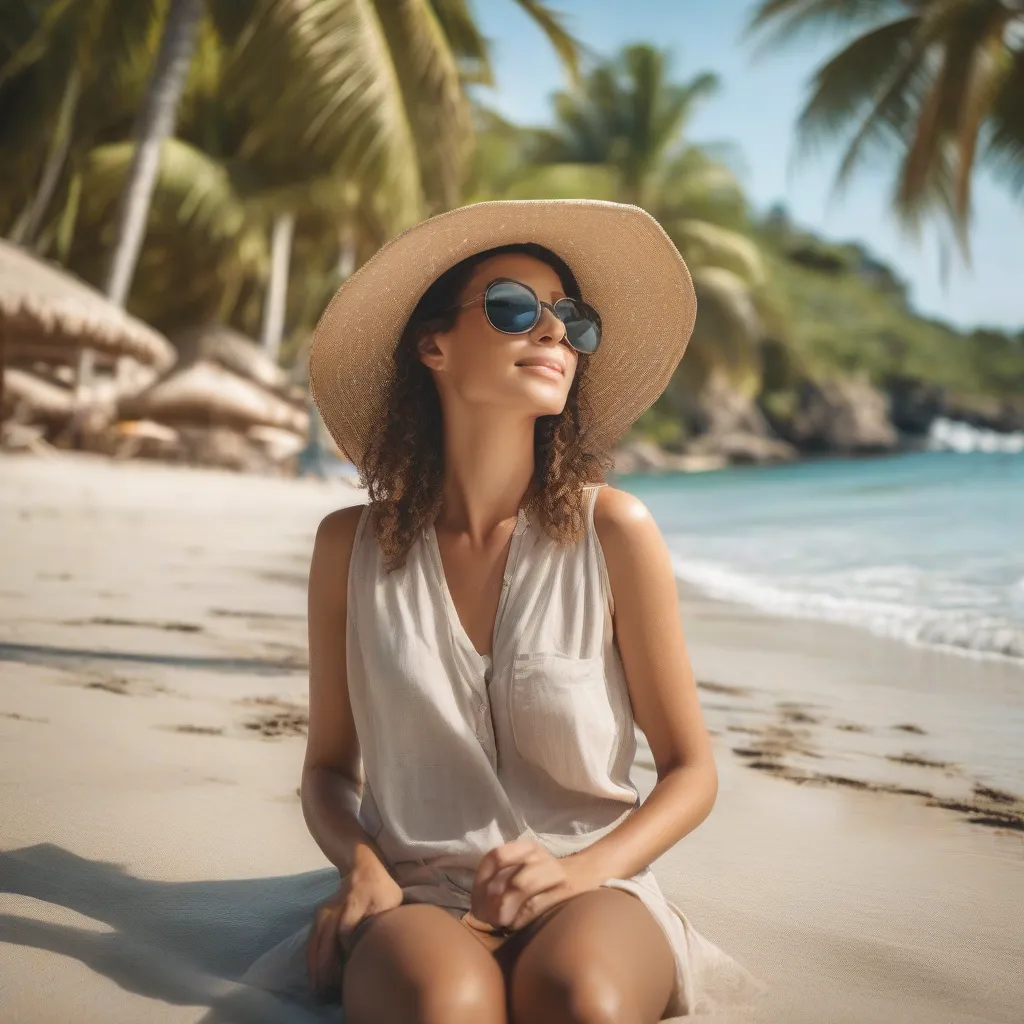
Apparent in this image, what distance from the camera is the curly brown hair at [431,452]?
176 centimetres

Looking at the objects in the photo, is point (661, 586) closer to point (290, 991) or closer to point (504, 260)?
point (504, 260)

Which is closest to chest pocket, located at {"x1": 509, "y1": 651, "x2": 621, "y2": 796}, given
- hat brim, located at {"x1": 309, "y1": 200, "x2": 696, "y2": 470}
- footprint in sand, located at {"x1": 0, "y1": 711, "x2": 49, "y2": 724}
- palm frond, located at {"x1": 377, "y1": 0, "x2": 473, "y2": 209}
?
hat brim, located at {"x1": 309, "y1": 200, "x2": 696, "y2": 470}

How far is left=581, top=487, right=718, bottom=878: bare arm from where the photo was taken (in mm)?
1643

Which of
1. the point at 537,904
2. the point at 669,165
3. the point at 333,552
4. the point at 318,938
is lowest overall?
the point at 318,938

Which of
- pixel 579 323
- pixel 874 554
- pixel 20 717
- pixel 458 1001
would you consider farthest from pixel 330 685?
pixel 874 554

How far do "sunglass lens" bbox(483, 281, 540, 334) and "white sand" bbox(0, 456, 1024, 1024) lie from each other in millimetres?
1076

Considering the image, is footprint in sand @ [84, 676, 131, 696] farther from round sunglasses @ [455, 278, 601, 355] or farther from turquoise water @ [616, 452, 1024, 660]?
turquoise water @ [616, 452, 1024, 660]

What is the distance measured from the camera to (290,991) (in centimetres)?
168

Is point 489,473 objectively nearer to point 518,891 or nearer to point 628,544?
point 628,544

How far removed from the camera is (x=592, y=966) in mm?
1351

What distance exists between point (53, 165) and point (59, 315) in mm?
8113

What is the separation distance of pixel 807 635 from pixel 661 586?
414cm

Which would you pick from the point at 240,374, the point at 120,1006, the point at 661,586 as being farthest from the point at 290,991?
the point at 240,374

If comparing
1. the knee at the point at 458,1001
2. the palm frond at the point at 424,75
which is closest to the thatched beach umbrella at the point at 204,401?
the palm frond at the point at 424,75
